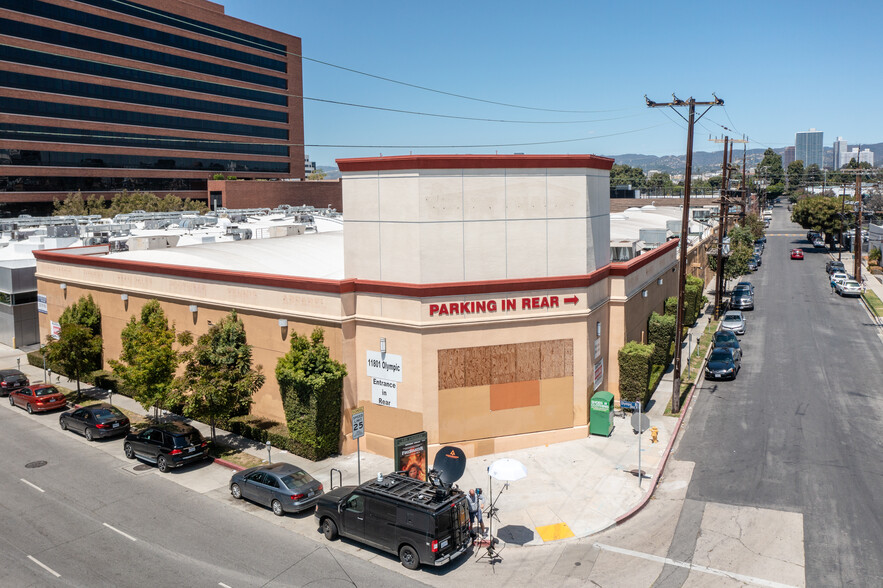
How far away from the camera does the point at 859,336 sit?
42.9m

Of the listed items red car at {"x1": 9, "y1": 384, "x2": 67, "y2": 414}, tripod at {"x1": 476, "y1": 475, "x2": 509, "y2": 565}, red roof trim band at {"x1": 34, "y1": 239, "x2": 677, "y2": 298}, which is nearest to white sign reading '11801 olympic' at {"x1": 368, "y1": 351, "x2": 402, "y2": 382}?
red roof trim band at {"x1": 34, "y1": 239, "x2": 677, "y2": 298}

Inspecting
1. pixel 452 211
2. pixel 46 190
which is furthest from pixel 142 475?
pixel 46 190

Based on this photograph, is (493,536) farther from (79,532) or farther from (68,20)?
(68,20)

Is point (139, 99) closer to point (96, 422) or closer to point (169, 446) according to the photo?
point (96, 422)

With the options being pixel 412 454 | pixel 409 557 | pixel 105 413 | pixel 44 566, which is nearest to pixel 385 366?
pixel 412 454

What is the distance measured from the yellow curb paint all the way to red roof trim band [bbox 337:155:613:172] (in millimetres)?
12550

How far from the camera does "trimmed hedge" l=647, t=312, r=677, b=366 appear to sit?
34.4 metres

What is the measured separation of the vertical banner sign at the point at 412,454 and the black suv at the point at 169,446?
8079mm

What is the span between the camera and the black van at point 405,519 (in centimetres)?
1633

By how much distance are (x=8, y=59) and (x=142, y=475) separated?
83.2m

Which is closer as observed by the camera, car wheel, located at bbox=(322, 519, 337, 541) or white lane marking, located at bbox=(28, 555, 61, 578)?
white lane marking, located at bbox=(28, 555, 61, 578)

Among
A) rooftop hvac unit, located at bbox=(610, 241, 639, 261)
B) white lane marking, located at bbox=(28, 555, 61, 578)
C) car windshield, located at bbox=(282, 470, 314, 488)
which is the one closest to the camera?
white lane marking, located at bbox=(28, 555, 61, 578)

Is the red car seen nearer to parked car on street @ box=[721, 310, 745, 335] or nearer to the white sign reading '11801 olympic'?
the white sign reading '11801 olympic'

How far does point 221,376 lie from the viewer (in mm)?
24547
